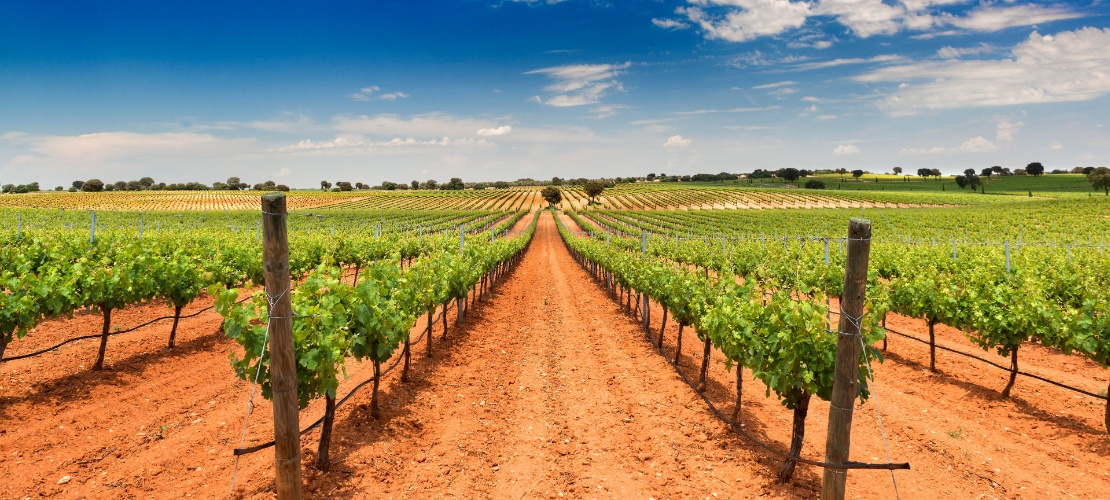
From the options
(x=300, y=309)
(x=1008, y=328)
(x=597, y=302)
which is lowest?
(x=597, y=302)

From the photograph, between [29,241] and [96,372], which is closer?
[96,372]

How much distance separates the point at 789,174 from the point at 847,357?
588 feet

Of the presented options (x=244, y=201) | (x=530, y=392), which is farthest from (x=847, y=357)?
(x=244, y=201)

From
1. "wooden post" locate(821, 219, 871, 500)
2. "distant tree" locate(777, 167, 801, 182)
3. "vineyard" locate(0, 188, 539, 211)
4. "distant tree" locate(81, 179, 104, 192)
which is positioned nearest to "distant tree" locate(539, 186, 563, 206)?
"vineyard" locate(0, 188, 539, 211)

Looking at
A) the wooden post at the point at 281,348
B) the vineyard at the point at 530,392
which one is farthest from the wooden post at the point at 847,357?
the wooden post at the point at 281,348

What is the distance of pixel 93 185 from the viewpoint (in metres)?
129

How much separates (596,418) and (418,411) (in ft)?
9.06

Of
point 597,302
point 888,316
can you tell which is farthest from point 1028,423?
point 597,302

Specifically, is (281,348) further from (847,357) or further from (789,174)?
(789,174)

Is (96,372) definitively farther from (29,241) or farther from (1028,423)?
(1028,423)

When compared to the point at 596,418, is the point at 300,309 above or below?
above

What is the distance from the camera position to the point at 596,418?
784 cm

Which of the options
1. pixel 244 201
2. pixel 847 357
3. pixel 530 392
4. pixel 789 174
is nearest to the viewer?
pixel 847 357

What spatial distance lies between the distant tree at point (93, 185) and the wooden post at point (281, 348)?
540ft
